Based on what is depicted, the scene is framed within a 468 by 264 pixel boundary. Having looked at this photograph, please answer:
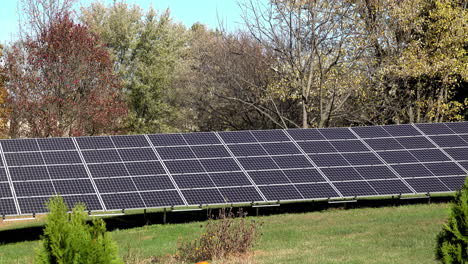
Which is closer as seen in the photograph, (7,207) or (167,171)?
(7,207)

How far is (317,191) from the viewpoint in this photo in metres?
22.8

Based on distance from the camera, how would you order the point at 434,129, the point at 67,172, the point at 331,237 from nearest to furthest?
the point at 331,237 < the point at 67,172 < the point at 434,129

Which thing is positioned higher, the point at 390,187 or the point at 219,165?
the point at 219,165

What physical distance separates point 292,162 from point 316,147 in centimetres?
181

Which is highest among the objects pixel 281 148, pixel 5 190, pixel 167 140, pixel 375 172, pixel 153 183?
pixel 167 140

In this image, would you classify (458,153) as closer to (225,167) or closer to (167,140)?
(225,167)

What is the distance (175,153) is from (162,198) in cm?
352

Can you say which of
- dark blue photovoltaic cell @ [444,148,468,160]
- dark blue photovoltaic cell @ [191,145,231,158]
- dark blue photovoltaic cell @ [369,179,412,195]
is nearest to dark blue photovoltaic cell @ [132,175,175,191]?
dark blue photovoltaic cell @ [191,145,231,158]

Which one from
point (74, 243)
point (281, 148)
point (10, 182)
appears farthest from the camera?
point (281, 148)

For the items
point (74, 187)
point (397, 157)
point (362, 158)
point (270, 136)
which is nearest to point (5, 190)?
point (74, 187)

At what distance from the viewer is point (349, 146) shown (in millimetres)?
26719

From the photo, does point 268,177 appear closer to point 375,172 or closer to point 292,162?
point 292,162

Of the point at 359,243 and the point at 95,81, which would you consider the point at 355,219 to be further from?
the point at 95,81

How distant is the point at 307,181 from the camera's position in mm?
23531
